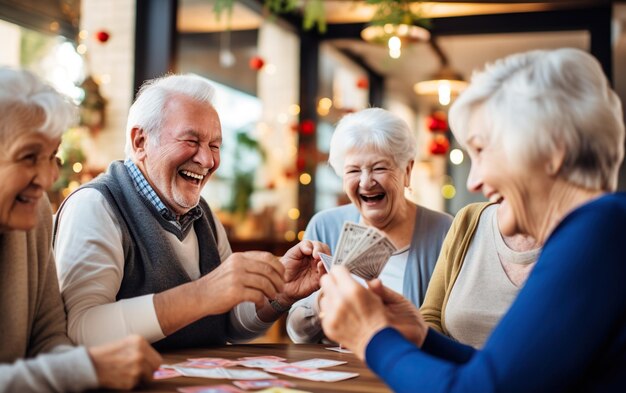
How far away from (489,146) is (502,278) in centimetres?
89

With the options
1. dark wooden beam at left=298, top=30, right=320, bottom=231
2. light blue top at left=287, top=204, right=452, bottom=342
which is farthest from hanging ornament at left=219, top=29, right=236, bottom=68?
light blue top at left=287, top=204, right=452, bottom=342

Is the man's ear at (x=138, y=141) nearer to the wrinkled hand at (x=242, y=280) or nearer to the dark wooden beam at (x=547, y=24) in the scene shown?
the wrinkled hand at (x=242, y=280)

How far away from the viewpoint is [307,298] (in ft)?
8.69

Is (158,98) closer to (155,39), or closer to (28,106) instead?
(28,106)

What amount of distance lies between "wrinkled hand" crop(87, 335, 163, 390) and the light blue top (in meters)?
1.07

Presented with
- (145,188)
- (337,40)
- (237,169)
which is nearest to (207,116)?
(145,188)

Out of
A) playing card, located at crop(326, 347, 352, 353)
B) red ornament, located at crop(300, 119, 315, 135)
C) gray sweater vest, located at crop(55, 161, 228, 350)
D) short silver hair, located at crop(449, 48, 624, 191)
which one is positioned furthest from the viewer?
red ornament, located at crop(300, 119, 315, 135)

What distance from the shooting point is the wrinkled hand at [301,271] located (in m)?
2.39

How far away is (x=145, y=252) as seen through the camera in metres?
2.21

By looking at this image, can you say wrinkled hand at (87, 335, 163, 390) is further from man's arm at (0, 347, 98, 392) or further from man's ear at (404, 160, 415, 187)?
man's ear at (404, 160, 415, 187)

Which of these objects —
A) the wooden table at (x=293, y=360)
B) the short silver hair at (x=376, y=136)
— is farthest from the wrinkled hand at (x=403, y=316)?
the short silver hair at (x=376, y=136)

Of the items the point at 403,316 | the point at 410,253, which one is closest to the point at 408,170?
the point at 410,253

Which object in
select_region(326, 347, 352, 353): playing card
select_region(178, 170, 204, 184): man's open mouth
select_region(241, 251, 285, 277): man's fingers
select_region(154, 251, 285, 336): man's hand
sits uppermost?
select_region(178, 170, 204, 184): man's open mouth

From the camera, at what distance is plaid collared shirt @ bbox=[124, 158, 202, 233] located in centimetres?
236
